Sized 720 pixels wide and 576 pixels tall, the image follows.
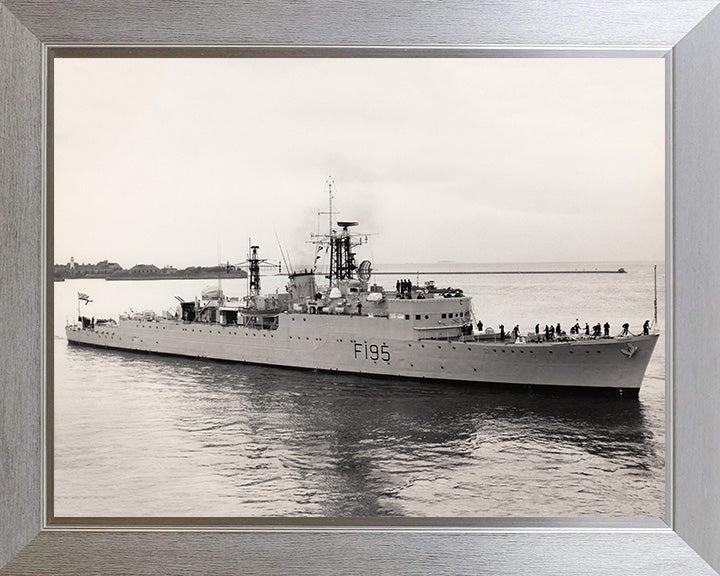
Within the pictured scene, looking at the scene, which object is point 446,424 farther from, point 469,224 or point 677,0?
point 677,0

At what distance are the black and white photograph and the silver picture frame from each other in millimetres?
41

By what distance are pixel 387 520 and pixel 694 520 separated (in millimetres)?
726

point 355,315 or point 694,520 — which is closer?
point 694,520

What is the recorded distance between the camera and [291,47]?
68.2 inches

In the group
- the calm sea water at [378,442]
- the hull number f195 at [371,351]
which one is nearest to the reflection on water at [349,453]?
the calm sea water at [378,442]

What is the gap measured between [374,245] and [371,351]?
287mm

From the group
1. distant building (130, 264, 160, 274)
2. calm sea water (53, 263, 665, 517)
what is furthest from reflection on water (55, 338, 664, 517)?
distant building (130, 264, 160, 274)

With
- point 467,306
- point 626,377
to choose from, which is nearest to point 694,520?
point 626,377

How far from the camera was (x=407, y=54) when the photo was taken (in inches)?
69.1

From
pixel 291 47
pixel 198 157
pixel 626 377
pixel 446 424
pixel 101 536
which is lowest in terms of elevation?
pixel 101 536

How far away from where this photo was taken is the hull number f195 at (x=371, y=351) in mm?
1907

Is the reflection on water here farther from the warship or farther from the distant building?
the distant building

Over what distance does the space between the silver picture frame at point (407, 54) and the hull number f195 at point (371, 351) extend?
41cm

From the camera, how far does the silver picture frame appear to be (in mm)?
1719
